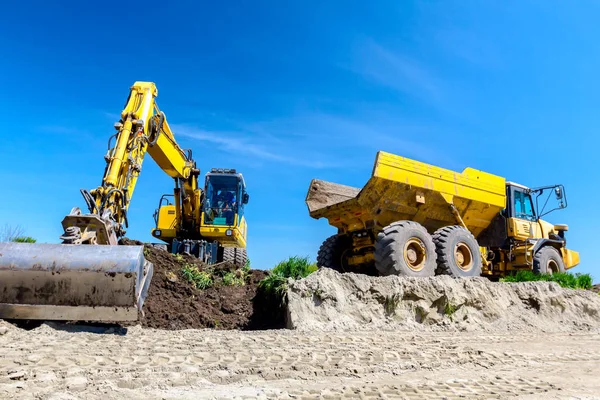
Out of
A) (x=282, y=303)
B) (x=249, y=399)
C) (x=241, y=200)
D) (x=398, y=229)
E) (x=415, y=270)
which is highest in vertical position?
(x=241, y=200)

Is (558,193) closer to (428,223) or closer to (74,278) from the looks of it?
(428,223)

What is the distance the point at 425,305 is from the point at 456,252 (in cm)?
232

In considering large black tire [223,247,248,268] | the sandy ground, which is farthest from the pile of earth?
large black tire [223,247,248,268]

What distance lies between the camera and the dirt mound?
7758 millimetres

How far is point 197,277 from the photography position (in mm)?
9820

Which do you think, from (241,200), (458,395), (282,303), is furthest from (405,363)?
(241,200)

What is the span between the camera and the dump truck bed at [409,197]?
32.1 feet

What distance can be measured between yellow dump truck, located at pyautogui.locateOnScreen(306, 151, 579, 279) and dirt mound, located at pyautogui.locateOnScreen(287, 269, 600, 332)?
72cm

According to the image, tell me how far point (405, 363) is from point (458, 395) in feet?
3.80

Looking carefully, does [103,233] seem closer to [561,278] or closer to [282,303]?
[282,303]

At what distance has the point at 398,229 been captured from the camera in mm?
9305

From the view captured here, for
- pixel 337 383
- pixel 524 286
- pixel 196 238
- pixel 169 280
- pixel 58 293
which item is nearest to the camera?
pixel 337 383

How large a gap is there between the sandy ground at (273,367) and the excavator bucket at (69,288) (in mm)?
240

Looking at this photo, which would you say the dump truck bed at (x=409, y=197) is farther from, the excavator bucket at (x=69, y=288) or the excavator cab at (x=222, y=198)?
the excavator bucket at (x=69, y=288)
